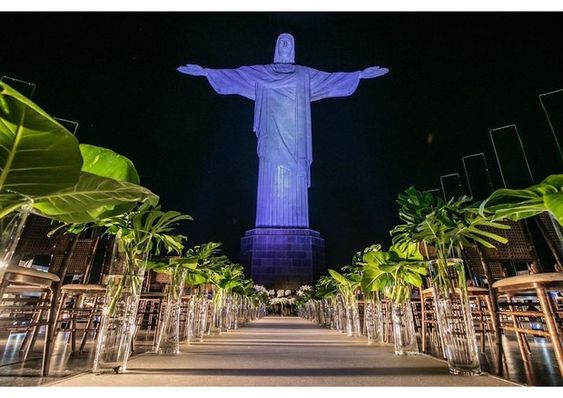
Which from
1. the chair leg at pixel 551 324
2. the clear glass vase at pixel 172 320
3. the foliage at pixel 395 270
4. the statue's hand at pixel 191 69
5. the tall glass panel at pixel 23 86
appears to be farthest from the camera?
the statue's hand at pixel 191 69

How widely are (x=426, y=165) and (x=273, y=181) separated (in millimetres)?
4943

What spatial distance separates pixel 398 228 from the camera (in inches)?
56.4

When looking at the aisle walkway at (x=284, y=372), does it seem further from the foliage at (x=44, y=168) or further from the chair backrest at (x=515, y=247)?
the chair backrest at (x=515, y=247)

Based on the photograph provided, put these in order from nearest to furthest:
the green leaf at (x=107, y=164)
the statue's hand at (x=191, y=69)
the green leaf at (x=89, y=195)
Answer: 1. the green leaf at (x=89, y=195)
2. the green leaf at (x=107, y=164)
3. the statue's hand at (x=191, y=69)

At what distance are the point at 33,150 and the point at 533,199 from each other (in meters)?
0.92

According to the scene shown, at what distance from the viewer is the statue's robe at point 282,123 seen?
Result: 425 inches

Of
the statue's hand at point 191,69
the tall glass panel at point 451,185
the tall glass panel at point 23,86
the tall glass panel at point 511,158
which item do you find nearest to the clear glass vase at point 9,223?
the tall glass panel at point 23,86

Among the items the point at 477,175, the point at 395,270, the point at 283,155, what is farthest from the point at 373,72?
the point at 395,270

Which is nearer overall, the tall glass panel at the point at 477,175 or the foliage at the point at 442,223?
the foliage at the point at 442,223

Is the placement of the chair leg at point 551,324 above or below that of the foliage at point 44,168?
below

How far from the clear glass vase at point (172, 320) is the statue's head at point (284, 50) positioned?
1229cm

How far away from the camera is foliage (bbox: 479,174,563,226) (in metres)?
0.58
